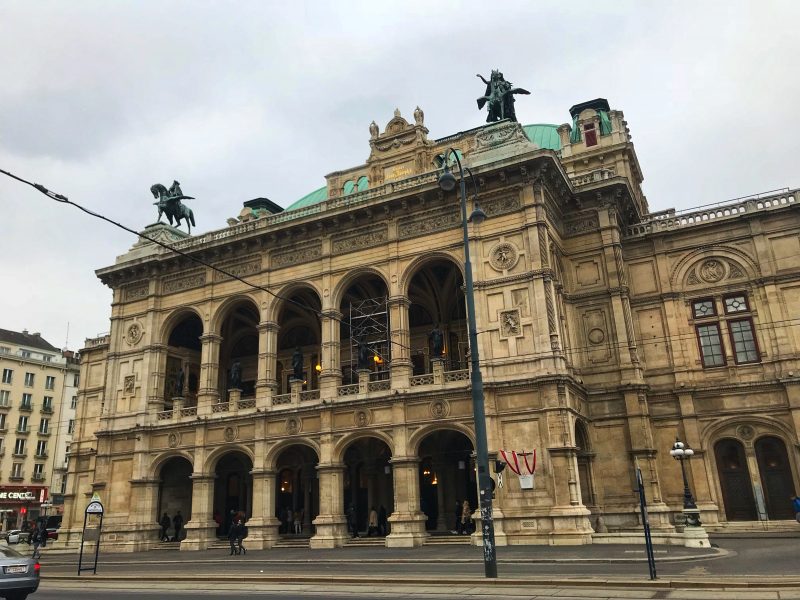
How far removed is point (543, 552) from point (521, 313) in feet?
33.5

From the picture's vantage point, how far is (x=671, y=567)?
55.6 ft

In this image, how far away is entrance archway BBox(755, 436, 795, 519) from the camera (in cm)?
2944

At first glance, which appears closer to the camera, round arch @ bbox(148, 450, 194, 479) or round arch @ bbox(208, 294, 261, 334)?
round arch @ bbox(148, 450, 194, 479)

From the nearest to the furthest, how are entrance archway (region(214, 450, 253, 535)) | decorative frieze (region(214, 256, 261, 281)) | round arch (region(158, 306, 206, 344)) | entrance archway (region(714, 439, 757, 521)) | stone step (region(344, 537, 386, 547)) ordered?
stone step (region(344, 537, 386, 547)), entrance archway (region(714, 439, 757, 521)), decorative frieze (region(214, 256, 261, 281)), round arch (region(158, 306, 206, 344)), entrance archway (region(214, 450, 253, 535))

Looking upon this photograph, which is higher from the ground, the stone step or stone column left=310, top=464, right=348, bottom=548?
stone column left=310, top=464, right=348, bottom=548

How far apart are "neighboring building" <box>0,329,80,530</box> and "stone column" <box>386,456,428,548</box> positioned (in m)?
50.3

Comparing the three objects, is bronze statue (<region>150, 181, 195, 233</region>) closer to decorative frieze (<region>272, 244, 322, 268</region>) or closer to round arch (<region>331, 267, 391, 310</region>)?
decorative frieze (<region>272, 244, 322, 268</region>)

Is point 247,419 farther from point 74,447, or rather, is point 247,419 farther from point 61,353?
point 61,353

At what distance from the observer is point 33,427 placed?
6725 cm

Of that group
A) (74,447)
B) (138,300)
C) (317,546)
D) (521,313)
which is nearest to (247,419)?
(317,546)

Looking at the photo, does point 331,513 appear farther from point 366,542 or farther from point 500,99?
point 500,99

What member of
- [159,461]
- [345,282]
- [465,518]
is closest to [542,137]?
[345,282]

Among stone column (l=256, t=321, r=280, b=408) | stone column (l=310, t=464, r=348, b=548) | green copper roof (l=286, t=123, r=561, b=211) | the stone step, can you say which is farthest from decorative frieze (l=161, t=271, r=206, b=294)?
the stone step

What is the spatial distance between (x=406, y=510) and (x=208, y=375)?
13.4 meters
